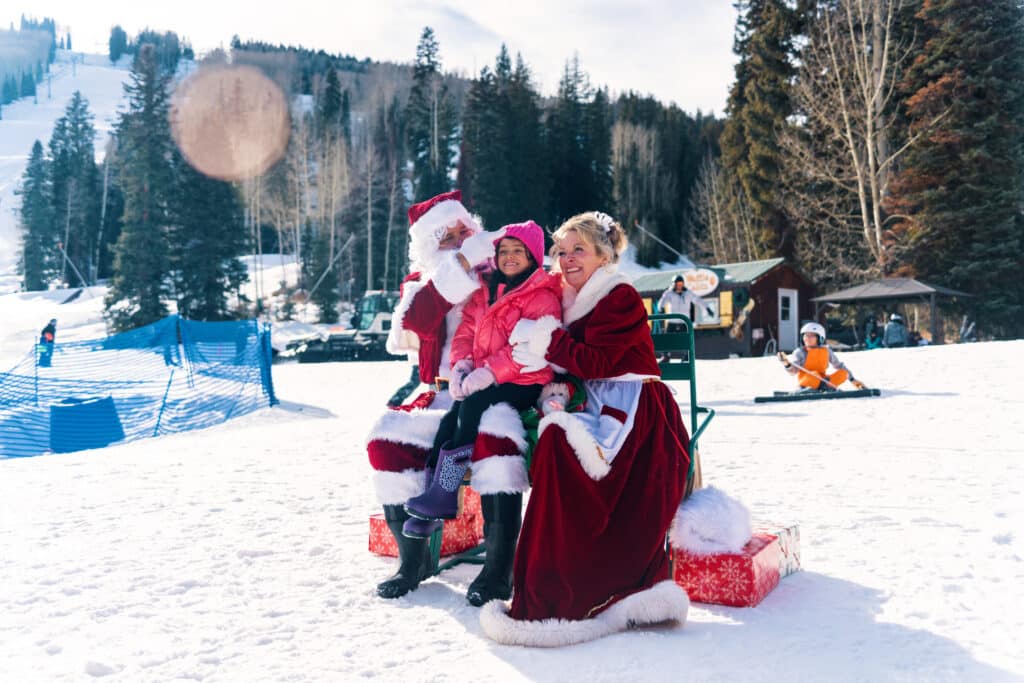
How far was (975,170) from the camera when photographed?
25234mm

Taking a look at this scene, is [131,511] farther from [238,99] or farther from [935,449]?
[238,99]

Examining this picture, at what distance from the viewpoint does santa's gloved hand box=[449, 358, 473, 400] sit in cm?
319

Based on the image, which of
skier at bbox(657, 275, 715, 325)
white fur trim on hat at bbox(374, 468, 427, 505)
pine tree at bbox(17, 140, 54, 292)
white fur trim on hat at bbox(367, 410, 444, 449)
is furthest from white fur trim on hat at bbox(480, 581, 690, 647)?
pine tree at bbox(17, 140, 54, 292)

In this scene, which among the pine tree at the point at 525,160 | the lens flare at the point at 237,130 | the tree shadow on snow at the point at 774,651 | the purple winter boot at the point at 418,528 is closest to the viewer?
the tree shadow on snow at the point at 774,651

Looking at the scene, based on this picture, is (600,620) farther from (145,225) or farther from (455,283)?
(145,225)

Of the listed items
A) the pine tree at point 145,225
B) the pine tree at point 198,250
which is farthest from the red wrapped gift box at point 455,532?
the pine tree at point 145,225

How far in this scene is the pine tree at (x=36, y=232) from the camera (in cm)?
5706

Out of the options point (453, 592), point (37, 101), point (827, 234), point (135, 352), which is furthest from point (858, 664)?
point (37, 101)

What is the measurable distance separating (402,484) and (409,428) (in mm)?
241

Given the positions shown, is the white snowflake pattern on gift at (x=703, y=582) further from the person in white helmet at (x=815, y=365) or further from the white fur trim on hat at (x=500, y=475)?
the person in white helmet at (x=815, y=365)

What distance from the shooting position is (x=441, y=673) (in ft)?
7.83

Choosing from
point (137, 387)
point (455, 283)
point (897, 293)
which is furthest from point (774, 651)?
point (897, 293)

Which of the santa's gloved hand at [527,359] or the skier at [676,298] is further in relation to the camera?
the skier at [676,298]

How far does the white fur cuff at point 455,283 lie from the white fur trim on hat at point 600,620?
54.8 inches
